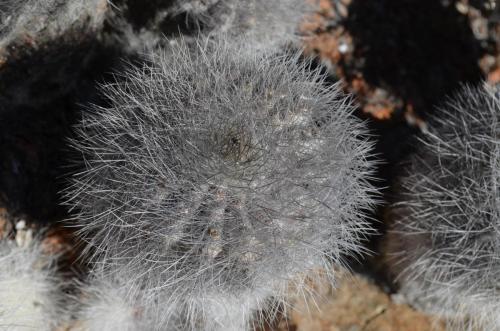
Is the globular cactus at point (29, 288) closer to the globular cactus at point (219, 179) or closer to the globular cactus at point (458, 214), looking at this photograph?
the globular cactus at point (219, 179)

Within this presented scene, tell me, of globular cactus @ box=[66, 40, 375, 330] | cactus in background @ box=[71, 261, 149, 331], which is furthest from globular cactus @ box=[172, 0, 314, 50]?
cactus in background @ box=[71, 261, 149, 331]

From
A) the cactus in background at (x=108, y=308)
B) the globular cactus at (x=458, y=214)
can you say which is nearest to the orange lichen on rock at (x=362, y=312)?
the globular cactus at (x=458, y=214)

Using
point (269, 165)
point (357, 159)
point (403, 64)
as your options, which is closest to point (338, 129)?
point (357, 159)

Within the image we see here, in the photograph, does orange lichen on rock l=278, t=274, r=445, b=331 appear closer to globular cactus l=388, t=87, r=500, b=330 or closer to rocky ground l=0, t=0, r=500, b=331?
rocky ground l=0, t=0, r=500, b=331

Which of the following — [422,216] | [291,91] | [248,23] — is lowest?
[422,216]

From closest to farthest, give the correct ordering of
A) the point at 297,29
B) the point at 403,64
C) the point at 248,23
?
1. the point at 248,23
2. the point at 297,29
3. the point at 403,64

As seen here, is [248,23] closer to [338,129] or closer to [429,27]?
[338,129]
